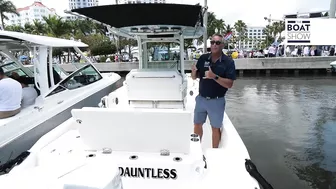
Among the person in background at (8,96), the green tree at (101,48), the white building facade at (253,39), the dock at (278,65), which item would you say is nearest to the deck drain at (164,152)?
the person in background at (8,96)

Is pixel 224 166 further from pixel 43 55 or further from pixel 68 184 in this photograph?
pixel 43 55

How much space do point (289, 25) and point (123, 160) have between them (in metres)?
16.7

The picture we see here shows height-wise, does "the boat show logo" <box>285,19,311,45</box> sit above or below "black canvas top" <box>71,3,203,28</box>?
above

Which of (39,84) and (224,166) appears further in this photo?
(39,84)

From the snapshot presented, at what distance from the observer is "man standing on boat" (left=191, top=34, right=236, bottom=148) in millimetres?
2883

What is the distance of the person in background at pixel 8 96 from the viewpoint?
3512mm

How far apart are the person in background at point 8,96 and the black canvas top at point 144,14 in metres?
1.32

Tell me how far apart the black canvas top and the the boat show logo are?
14420 mm

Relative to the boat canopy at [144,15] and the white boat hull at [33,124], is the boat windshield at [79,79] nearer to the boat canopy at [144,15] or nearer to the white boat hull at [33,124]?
the white boat hull at [33,124]

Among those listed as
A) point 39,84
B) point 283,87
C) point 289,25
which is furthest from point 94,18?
point 289,25

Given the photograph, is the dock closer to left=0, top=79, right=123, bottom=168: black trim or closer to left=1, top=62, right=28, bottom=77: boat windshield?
left=1, top=62, right=28, bottom=77: boat windshield

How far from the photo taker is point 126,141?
222cm

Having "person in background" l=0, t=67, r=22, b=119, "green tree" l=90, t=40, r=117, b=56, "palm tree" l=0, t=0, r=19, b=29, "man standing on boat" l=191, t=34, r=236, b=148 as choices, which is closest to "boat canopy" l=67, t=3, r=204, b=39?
"man standing on boat" l=191, t=34, r=236, b=148

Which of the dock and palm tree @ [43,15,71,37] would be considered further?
palm tree @ [43,15,71,37]
